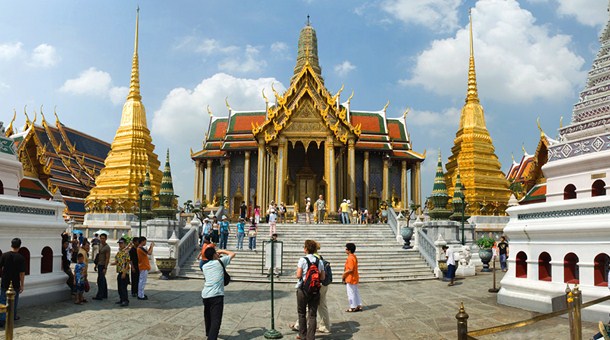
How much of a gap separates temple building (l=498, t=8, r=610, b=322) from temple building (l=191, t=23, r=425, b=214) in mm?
18819

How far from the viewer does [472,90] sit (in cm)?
3597

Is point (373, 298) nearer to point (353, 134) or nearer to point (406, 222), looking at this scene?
point (406, 222)

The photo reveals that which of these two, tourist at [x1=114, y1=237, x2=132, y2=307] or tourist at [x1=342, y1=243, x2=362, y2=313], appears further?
tourist at [x1=114, y1=237, x2=132, y2=307]

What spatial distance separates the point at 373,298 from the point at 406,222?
9.49 meters

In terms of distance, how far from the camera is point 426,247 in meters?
17.6

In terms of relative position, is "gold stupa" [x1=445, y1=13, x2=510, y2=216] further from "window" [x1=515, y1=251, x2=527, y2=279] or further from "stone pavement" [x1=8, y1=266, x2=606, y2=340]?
"window" [x1=515, y1=251, x2=527, y2=279]

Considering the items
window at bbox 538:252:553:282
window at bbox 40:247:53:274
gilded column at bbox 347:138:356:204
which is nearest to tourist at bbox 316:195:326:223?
gilded column at bbox 347:138:356:204

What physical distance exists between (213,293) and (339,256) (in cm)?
1087

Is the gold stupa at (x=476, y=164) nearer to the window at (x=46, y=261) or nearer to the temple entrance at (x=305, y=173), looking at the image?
the temple entrance at (x=305, y=173)

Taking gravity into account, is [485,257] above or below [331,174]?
below

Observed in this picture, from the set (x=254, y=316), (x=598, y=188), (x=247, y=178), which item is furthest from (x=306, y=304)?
(x=247, y=178)

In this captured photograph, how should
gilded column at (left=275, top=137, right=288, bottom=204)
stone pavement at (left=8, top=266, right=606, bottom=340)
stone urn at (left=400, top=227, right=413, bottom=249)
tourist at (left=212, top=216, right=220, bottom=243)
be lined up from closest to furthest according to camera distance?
1. stone pavement at (left=8, top=266, right=606, bottom=340)
2. tourist at (left=212, top=216, right=220, bottom=243)
3. stone urn at (left=400, top=227, right=413, bottom=249)
4. gilded column at (left=275, top=137, right=288, bottom=204)

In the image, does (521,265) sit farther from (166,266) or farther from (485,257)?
(166,266)

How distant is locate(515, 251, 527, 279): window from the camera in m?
10.2
